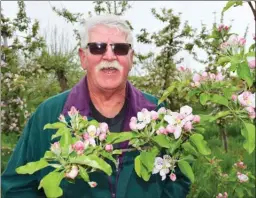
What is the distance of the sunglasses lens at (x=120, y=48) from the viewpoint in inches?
116

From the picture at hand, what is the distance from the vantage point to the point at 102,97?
3100 mm

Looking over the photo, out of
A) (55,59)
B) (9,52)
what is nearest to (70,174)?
(9,52)

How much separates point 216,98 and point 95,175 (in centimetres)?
112

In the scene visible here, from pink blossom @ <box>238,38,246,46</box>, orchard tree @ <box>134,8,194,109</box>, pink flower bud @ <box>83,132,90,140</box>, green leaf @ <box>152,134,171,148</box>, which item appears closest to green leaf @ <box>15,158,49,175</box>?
pink flower bud @ <box>83,132,90,140</box>

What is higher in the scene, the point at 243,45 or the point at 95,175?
the point at 243,45

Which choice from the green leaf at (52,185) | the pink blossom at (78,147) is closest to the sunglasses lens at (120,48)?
the pink blossom at (78,147)

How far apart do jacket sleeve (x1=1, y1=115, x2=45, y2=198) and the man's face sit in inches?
19.4

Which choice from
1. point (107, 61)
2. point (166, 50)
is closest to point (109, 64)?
point (107, 61)

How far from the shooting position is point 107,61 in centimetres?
294

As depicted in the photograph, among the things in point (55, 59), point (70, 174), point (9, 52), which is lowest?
point (55, 59)

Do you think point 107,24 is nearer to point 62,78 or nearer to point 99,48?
point 99,48

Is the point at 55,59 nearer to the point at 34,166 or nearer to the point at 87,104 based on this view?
the point at 87,104

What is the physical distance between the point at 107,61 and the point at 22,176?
88 centimetres

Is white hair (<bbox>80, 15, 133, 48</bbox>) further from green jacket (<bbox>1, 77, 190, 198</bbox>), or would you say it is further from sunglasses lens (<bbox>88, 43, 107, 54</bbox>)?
green jacket (<bbox>1, 77, 190, 198</bbox>)
